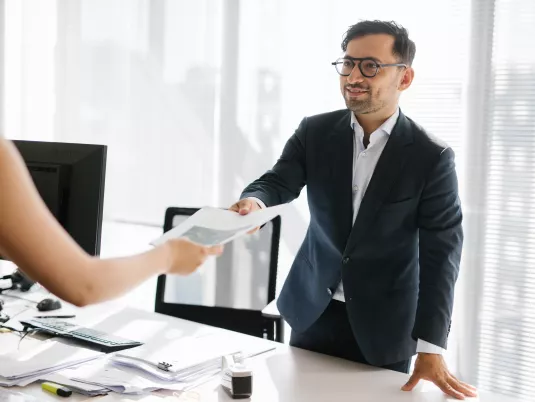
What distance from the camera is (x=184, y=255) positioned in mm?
1386

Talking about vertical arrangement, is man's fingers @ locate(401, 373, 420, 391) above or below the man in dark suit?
below

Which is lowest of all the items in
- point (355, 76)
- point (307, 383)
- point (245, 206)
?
point (307, 383)

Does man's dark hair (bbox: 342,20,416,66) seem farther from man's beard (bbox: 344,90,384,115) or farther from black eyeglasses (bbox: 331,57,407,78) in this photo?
man's beard (bbox: 344,90,384,115)

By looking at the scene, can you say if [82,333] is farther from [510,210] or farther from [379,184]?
[510,210]

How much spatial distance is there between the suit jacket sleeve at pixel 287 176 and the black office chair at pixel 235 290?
16.7 inches

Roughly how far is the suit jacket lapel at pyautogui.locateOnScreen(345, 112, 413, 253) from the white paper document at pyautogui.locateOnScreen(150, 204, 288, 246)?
0.47 meters

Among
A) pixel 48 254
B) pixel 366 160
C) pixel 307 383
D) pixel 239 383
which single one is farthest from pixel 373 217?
pixel 48 254

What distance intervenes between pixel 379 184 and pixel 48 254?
1271mm

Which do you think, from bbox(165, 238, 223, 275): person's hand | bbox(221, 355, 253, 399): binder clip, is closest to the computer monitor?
bbox(221, 355, 253, 399): binder clip

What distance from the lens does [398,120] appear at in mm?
2244

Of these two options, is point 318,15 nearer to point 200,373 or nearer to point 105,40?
point 105,40

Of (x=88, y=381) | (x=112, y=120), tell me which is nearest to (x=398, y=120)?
(x=88, y=381)

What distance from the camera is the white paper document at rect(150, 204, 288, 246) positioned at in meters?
1.51

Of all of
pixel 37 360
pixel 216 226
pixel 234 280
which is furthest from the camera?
pixel 234 280
